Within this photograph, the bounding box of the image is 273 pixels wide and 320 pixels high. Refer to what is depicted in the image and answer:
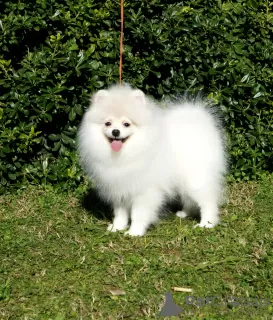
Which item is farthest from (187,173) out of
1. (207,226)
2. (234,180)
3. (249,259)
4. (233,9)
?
(233,9)

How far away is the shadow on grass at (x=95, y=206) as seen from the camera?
5.38m

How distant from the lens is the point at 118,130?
4332 mm

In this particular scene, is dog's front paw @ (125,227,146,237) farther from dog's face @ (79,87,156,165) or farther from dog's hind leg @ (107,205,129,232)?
dog's face @ (79,87,156,165)

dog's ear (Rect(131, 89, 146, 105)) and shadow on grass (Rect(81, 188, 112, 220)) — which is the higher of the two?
dog's ear (Rect(131, 89, 146, 105))

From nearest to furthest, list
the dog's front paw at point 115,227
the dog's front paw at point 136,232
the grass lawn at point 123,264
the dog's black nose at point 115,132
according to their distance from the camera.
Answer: the grass lawn at point 123,264 → the dog's black nose at point 115,132 → the dog's front paw at point 136,232 → the dog's front paw at point 115,227

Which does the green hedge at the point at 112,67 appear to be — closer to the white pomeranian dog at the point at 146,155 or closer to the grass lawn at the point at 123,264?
the grass lawn at the point at 123,264

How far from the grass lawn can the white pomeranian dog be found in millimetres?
272

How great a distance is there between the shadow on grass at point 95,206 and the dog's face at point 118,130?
3.66 ft

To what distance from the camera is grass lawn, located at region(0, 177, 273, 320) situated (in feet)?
12.2

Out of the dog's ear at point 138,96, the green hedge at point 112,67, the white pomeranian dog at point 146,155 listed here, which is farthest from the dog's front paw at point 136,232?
the green hedge at point 112,67

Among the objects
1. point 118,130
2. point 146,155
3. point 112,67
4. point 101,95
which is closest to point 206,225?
point 146,155

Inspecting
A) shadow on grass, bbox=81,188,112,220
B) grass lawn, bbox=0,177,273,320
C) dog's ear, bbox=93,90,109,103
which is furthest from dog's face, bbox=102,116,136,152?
shadow on grass, bbox=81,188,112,220

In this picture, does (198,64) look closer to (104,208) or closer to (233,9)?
(233,9)

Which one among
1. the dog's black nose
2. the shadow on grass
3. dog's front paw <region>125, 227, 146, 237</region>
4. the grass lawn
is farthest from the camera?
the shadow on grass
